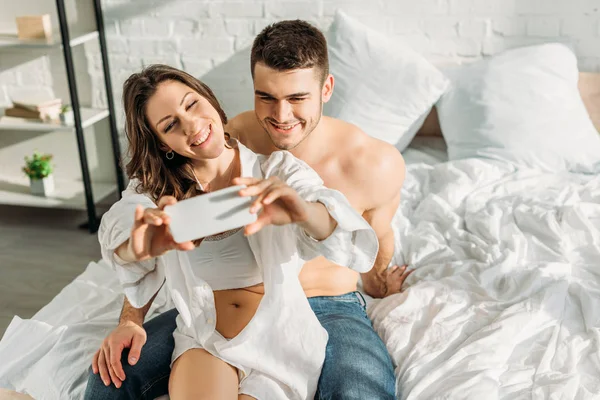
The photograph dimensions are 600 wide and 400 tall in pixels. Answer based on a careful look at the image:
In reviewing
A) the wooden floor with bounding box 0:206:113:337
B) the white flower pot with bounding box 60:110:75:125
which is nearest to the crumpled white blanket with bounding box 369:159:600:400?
the wooden floor with bounding box 0:206:113:337

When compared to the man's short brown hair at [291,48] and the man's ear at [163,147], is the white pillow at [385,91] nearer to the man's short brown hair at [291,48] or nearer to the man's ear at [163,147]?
the man's short brown hair at [291,48]

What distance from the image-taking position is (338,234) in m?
1.11

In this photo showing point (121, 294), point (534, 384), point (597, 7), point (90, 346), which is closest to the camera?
point (534, 384)

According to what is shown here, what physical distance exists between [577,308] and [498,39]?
142 centimetres

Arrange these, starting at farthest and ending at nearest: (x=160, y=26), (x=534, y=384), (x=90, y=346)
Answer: (x=160, y=26), (x=90, y=346), (x=534, y=384)

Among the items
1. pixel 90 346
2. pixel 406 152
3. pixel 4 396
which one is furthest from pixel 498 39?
pixel 4 396

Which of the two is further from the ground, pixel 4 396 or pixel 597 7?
pixel 597 7

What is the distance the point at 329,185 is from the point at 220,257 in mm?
374

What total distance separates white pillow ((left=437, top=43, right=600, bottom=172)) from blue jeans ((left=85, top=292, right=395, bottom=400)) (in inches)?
45.3

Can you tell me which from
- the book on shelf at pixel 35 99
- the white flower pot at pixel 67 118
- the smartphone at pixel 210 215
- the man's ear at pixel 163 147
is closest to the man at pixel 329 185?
the man's ear at pixel 163 147

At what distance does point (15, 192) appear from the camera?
302 centimetres

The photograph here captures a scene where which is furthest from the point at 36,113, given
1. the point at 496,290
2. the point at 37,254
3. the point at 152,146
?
the point at 496,290

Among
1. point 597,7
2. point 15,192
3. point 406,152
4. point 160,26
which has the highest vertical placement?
point 597,7

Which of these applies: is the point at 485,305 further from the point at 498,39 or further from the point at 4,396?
the point at 498,39
